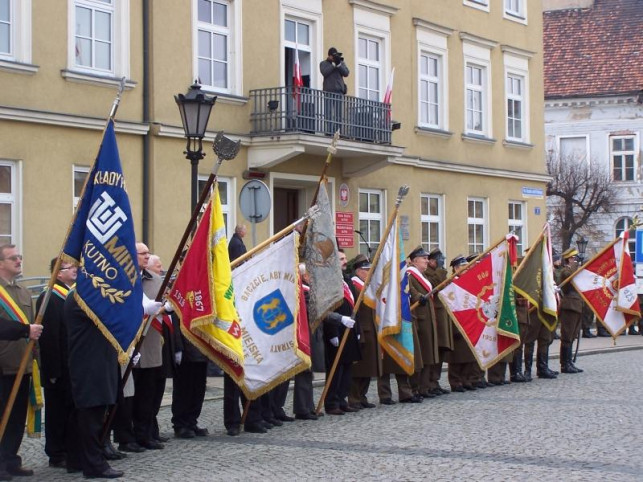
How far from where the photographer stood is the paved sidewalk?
52.6 ft

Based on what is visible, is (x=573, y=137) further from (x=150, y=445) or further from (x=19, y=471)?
(x=19, y=471)

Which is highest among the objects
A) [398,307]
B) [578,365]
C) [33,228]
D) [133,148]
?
[133,148]

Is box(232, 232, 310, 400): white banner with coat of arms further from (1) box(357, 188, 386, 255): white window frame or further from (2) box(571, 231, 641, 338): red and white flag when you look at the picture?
(1) box(357, 188, 386, 255): white window frame

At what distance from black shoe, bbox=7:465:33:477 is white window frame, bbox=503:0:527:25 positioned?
22.7m

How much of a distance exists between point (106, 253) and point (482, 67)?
819 inches

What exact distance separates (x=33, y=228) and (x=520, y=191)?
1608 centimetres

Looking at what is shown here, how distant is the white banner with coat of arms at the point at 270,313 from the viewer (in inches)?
478

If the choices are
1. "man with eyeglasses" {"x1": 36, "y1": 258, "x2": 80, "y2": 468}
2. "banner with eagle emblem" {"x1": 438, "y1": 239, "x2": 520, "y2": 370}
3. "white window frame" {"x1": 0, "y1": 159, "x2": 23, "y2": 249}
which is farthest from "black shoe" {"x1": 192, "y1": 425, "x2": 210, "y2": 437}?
"white window frame" {"x1": 0, "y1": 159, "x2": 23, "y2": 249}

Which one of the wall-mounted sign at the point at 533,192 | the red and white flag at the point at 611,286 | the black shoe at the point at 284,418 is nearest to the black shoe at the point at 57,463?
the black shoe at the point at 284,418

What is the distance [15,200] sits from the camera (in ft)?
58.5

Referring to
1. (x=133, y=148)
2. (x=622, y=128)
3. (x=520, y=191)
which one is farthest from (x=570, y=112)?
(x=133, y=148)

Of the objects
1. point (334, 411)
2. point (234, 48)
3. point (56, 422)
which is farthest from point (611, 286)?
point (56, 422)

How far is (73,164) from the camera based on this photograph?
61.4ft

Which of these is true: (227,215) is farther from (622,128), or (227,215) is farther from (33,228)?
(622,128)
